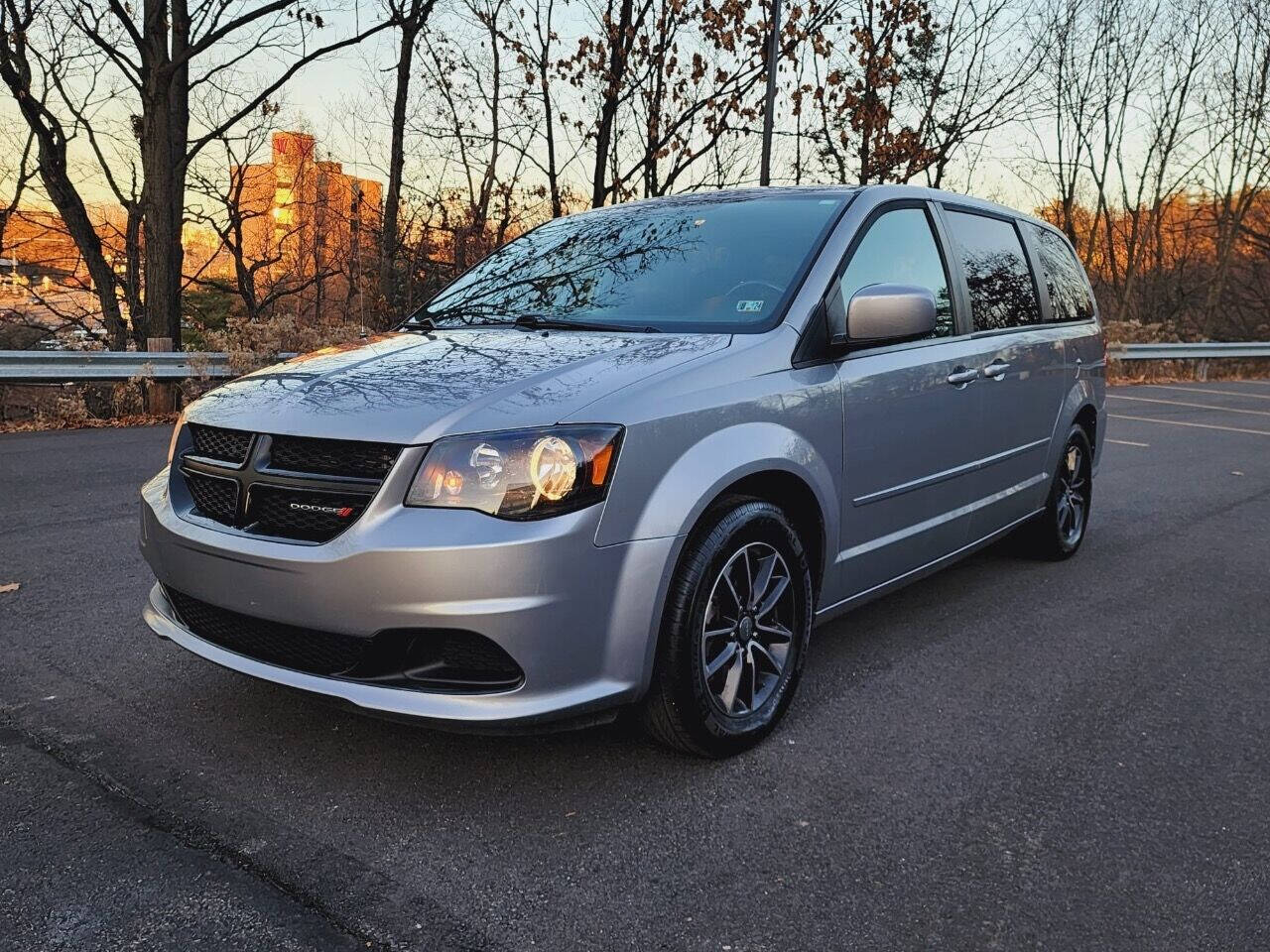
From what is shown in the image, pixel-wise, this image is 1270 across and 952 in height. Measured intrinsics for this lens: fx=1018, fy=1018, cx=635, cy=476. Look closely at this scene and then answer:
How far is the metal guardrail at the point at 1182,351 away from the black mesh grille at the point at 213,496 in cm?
1848

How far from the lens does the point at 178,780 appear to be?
2.71m

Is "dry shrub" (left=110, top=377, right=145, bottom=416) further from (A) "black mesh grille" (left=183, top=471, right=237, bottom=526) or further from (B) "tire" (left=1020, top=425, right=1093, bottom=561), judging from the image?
(B) "tire" (left=1020, top=425, right=1093, bottom=561)


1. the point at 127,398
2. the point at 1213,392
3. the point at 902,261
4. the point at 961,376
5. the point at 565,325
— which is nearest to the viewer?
the point at 565,325

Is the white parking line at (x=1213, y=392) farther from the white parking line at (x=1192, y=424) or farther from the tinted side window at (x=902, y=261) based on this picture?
the tinted side window at (x=902, y=261)

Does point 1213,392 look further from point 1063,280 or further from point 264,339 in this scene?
point 264,339

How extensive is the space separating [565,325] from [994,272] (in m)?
2.22

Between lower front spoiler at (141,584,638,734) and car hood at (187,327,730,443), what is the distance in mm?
622

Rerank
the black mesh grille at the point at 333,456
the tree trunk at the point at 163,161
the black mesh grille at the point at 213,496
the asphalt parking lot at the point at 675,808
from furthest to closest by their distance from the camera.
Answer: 1. the tree trunk at the point at 163,161
2. the black mesh grille at the point at 213,496
3. the black mesh grille at the point at 333,456
4. the asphalt parking lot at the point at 675,808

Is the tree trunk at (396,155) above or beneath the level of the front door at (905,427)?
above

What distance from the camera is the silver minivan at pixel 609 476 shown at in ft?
8.12

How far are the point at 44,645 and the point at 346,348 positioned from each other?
5.10 feet

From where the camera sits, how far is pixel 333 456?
257 cm

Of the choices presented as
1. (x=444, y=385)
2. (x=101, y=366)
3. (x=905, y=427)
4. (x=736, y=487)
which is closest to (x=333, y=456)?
(x=444, y=385)

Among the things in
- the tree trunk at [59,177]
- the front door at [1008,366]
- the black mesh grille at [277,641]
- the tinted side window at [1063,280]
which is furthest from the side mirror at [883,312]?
the tree trunk at [59,177]
